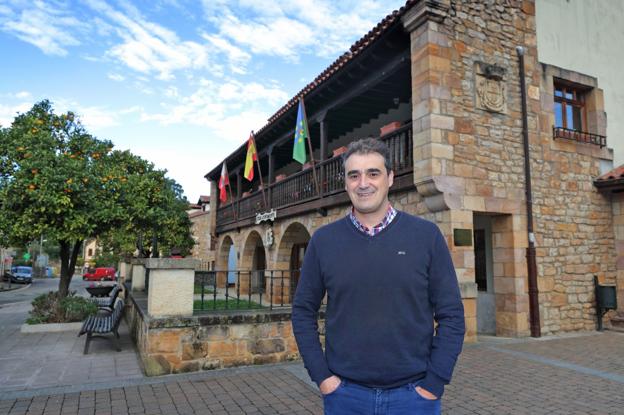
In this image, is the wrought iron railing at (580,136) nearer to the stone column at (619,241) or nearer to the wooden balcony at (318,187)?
the stone column at (619,241)

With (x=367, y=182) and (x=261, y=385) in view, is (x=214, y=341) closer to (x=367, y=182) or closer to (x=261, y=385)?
(x=261, y=385)

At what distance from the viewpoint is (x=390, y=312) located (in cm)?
182

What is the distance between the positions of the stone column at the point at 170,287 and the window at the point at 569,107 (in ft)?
28.0

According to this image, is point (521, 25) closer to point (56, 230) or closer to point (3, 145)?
point (56, 230)

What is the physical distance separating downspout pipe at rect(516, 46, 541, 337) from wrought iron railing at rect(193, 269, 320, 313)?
454 centimetres

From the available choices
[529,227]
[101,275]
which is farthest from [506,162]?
[101,275]

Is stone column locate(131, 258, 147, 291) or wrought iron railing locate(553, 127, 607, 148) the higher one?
wrought iron railing locate(553, 127, 607, 148)

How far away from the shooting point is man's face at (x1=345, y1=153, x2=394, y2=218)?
6.36 ft

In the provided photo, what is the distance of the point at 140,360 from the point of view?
240 inches

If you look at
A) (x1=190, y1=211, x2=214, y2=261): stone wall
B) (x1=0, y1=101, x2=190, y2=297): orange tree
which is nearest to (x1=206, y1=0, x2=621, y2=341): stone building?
(x1=0, y1=101, x2=190, y2=297): orange tree

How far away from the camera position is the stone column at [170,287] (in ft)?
17.9

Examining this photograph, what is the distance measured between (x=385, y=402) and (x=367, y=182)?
94 cm

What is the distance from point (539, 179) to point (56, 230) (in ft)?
32.0

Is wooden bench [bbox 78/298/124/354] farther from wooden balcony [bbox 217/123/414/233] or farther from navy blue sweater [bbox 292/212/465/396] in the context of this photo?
navy blue sweater [bbox 292/212/465/396]
